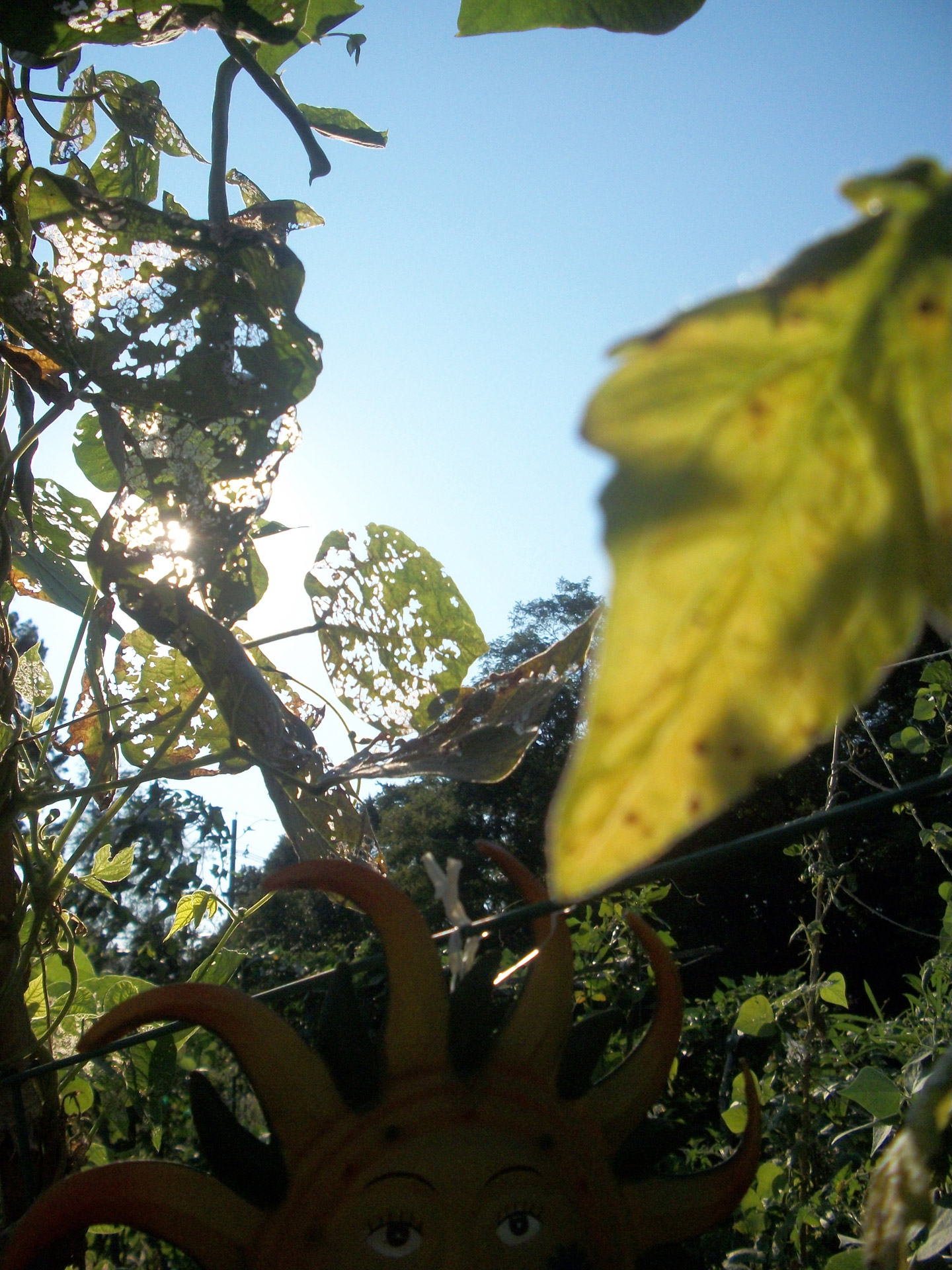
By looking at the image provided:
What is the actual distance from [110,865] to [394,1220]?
664 millimetres

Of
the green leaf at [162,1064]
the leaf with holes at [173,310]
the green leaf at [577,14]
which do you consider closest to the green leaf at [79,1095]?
the green leaf at [162,1064]

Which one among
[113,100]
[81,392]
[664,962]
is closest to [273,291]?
[81,392]

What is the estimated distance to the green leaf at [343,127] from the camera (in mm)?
913

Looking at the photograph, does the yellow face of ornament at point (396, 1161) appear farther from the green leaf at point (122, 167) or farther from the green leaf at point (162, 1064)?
the green leaf at point (122, 167)

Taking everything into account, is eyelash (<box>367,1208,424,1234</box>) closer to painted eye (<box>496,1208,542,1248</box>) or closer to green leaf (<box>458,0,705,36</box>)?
painted eye (<box>496,1208,542,1248</box>)

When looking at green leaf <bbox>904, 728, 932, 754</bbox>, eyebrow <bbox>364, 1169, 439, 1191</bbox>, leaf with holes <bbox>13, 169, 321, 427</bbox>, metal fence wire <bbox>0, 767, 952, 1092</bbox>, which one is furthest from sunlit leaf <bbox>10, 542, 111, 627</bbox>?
green leaf <bbox>904, 728, 932, 754</bbox>

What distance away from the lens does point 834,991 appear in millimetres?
1048

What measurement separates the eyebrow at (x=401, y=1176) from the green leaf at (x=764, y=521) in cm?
48

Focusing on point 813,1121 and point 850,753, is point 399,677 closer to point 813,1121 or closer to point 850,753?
point 850,753

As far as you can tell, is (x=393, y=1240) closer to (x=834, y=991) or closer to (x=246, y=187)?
(x=834, y=991)

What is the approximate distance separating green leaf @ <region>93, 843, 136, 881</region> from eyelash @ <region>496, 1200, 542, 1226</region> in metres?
0.65

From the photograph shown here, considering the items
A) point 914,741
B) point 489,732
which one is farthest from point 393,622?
point 914,741

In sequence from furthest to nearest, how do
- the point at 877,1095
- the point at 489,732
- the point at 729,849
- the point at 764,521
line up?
the point at 877,1095 < the point at 489,732 < the point at 729,849 < the point at 764,521

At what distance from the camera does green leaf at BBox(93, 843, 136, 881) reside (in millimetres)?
979
